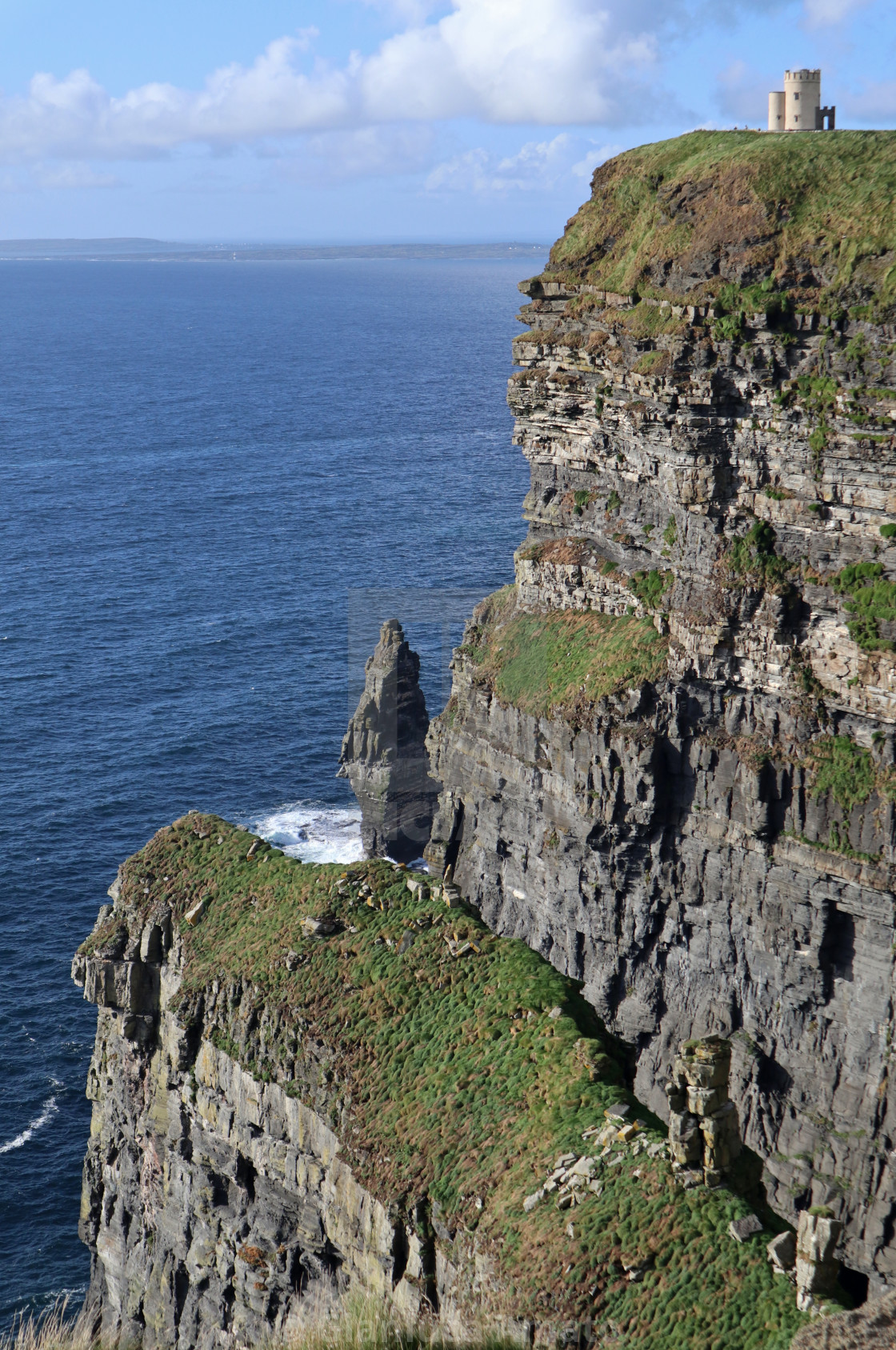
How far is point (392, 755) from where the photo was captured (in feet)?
374

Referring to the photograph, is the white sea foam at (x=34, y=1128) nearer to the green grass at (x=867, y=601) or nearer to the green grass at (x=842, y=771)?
the green grass at (x=842, y=771)

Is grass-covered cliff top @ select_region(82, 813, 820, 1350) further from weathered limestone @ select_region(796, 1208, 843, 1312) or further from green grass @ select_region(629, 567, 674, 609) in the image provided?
green grass @ select_region(629, 567, 674, 609)

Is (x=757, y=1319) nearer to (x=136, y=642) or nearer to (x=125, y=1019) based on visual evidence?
(x=125, y=1019)

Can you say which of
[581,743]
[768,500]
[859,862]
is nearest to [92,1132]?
[581,743]

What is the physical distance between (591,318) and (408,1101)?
48843 mm

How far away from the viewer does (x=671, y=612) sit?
69.2 metres

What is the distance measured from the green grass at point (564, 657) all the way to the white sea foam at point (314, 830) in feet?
102

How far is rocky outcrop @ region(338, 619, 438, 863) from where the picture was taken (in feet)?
366

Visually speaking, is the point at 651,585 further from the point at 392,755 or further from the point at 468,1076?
the point at 392,755

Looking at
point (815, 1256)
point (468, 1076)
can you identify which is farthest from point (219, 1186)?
point (815, 1256)

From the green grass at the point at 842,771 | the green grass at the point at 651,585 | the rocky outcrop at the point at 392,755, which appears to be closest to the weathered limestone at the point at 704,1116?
the green grass at the point at 842,771

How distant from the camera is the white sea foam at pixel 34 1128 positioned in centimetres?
7919

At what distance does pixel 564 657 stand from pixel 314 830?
43.3m

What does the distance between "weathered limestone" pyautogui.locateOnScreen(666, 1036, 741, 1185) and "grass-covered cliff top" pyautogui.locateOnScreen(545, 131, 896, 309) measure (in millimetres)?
38825
